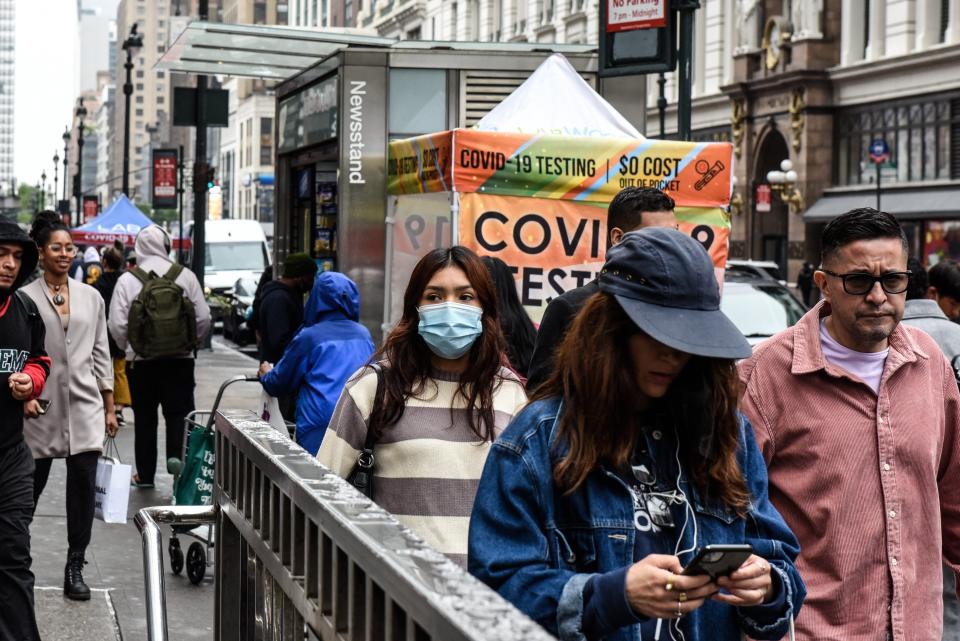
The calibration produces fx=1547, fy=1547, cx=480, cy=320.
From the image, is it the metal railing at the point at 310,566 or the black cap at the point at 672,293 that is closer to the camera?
the metal railing at the point at 310,566

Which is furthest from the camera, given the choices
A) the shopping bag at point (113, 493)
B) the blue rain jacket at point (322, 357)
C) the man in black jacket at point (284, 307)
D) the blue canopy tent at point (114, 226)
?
the blue canopy tent at point (114, 226)

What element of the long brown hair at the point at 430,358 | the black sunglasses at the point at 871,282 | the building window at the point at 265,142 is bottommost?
the long brown hair at the point at 430,358

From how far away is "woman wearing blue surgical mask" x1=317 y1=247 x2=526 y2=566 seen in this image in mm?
4574

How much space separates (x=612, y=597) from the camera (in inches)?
101

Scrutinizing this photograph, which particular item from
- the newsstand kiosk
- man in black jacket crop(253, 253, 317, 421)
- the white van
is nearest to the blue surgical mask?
the newsstand kiosk

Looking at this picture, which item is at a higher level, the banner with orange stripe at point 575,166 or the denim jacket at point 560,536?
the banner with orange stripe at point 575,166

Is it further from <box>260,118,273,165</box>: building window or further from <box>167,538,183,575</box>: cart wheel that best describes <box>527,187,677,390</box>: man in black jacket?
<box>260,118,273,165</box>: building window

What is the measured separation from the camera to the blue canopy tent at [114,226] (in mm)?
39906

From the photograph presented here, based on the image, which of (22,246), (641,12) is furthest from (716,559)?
(641,12)

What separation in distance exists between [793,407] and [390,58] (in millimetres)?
7138

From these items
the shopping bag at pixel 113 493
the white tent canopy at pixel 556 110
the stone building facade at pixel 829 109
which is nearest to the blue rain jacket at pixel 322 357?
the shopping bag at pixel 113 493

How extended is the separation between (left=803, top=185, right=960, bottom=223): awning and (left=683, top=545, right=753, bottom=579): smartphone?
108 ft

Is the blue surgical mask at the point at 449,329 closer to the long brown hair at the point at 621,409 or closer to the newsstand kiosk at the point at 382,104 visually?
the long brown hair at the point at 621,409

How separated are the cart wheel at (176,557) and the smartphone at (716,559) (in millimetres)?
6312
